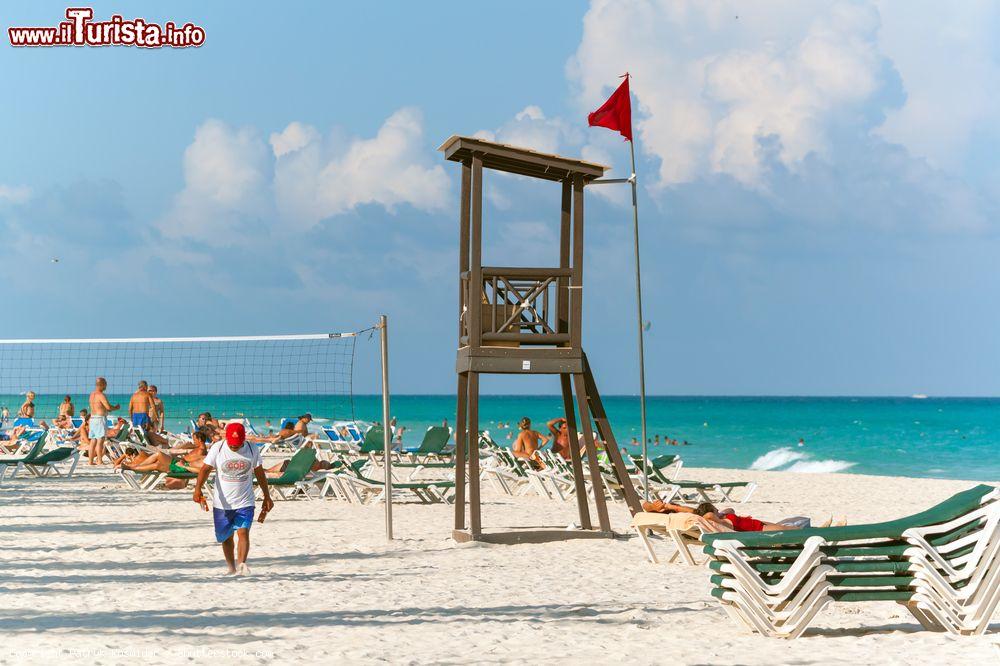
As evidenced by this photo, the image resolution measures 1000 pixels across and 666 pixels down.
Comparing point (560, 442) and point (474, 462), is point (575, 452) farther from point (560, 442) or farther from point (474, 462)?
point (560, 442)

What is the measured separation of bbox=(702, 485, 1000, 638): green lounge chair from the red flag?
269 inches

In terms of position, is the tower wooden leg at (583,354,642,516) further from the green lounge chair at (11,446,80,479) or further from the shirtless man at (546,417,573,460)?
the green lounge chair at (11,446,80,479)

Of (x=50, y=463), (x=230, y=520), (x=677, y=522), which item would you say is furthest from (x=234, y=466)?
(x=50, y=463)

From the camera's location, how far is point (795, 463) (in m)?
46.9

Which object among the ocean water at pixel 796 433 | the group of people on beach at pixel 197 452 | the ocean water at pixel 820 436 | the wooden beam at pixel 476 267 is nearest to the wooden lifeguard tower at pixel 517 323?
the wooden beam at pixel 476 267

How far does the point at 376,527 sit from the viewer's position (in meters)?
11.3

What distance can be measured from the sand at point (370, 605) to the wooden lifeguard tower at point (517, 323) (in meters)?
0.53

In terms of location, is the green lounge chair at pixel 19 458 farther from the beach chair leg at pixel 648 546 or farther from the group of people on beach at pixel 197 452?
the beach chair leg at pixel 648 546

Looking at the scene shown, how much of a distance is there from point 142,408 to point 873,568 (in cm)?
1580

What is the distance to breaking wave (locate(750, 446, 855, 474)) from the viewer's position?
1725 inches

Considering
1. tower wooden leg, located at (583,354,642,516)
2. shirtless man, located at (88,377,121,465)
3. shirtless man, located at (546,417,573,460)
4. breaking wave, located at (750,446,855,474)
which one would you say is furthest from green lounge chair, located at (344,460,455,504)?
breaking wave, located at (750,446,855,474)

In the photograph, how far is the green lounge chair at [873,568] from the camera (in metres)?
5.99

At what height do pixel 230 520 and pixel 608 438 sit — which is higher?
pixel 608 438

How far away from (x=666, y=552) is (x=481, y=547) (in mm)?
1576
